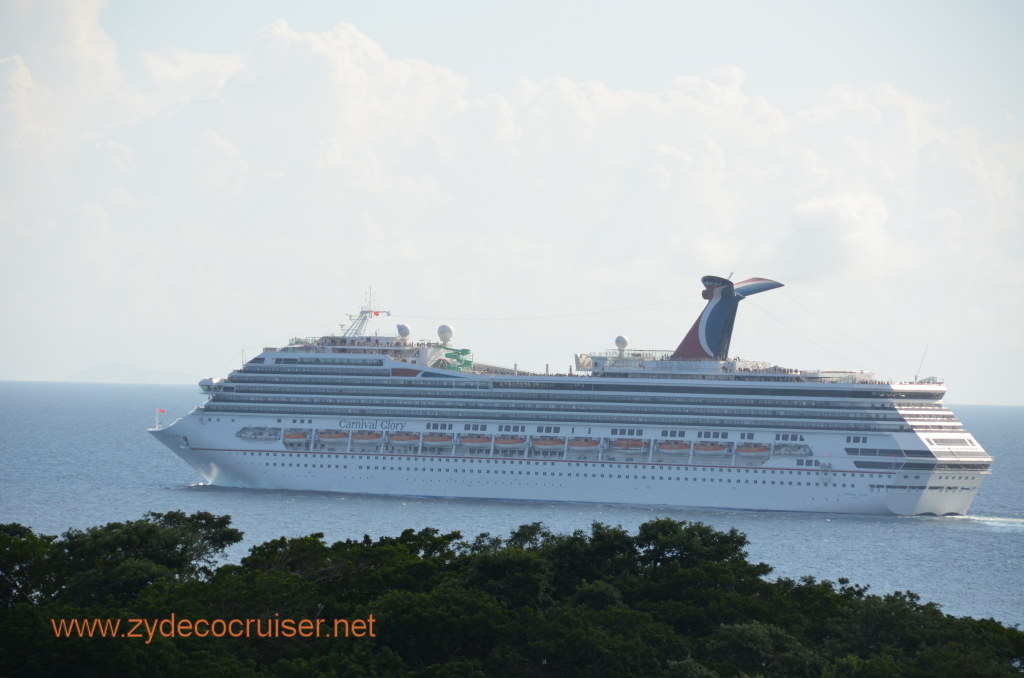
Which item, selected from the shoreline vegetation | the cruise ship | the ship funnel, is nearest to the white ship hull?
the cruise ship

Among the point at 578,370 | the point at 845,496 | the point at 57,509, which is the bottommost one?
the point at 57,509

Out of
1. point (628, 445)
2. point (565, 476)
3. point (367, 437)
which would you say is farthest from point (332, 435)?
point (628, 445)

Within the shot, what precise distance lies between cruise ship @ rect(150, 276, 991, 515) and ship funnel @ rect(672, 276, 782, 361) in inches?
3.0

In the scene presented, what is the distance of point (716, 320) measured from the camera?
66.0 metres

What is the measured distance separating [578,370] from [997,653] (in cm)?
3862

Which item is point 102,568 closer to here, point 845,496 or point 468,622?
point 468,622

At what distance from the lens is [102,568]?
31.3 m

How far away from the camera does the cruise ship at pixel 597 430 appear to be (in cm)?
5906

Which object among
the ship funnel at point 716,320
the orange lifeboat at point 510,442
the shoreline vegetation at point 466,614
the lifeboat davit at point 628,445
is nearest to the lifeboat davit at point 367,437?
the orange lifeboat at point 510,442

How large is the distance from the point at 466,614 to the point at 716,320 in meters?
39.4

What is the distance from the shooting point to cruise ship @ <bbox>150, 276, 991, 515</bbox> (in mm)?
59062

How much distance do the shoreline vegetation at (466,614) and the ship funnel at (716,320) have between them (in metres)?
30.0

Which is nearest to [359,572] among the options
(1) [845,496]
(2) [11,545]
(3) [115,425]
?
(2) [11,545]

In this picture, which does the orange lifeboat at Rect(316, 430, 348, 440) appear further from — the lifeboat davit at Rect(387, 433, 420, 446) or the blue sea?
the blue sea
